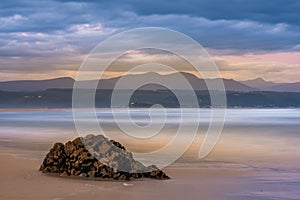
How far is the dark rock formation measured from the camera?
10.8m

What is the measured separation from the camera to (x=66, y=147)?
1151 centimetres

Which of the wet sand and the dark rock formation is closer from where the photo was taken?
the wet sand

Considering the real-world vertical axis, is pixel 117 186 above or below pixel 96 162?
below

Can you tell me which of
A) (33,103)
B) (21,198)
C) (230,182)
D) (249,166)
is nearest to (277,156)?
(249,166)

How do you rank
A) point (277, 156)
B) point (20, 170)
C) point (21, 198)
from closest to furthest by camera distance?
point (21, 198)
point (20, 170)
point (277, 156)

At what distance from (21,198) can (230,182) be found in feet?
14.0

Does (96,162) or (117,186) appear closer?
(117,186)

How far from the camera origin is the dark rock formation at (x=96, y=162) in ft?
35.3

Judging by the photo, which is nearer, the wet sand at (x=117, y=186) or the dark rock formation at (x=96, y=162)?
the wet sand at (x=117, y=186)

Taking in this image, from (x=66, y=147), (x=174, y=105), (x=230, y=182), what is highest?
(x=174, y=105)

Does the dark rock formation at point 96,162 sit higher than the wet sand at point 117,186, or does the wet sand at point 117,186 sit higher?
the dark rock formation at point 96,162

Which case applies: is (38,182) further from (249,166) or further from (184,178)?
(249,166)

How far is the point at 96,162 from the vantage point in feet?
36.1

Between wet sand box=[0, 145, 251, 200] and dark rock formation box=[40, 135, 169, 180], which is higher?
dark rock formation box=[40, 135, 169, 180]
